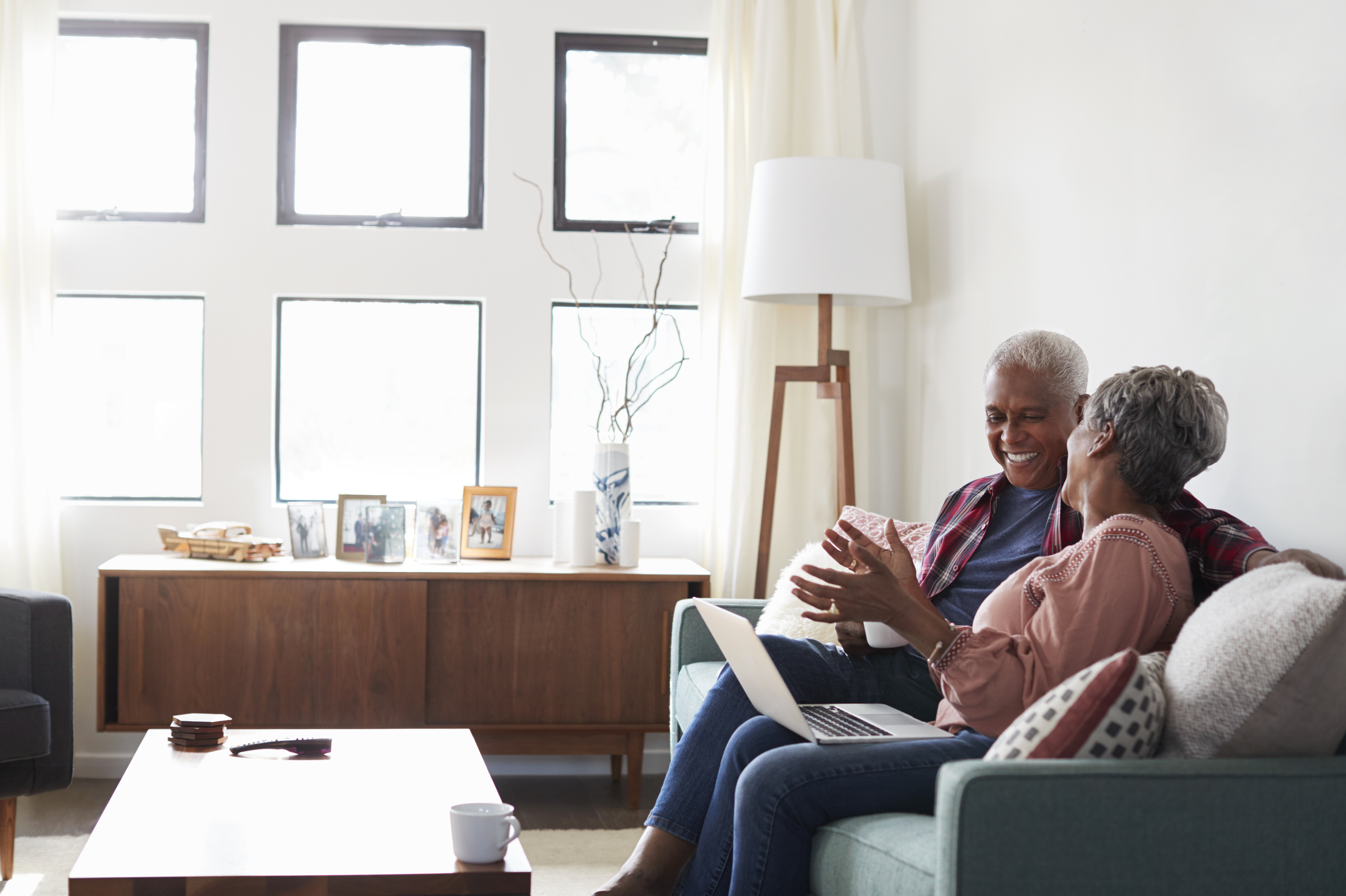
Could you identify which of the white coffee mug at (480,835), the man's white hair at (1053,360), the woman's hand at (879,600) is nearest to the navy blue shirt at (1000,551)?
the man's white hair at (1053,360)

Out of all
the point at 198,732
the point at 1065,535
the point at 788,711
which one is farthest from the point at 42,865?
the point at 1065,535

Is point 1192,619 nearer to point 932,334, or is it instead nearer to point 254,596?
point 932,334

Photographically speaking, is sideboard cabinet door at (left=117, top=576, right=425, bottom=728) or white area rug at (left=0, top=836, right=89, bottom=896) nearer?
white area rug at (left=0, top=836, right=89, bottom=896)

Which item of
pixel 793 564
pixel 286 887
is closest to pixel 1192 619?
pixel 286 887

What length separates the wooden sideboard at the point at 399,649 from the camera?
300 cm

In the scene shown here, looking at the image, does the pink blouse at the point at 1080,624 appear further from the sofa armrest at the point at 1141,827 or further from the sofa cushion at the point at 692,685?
the sofa cushion at the point at 692,685

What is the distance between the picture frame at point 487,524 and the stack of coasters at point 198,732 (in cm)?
131

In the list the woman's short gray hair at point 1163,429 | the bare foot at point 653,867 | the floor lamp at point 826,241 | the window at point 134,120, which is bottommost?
the bare foot at point 653,867

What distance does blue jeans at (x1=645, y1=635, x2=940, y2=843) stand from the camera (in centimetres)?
184

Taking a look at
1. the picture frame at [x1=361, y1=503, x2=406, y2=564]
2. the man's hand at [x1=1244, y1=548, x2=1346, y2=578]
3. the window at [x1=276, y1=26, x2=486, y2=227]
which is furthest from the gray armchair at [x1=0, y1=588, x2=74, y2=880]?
the man's hand at [x1=1244, y1=548, x2=1346, y2=578]

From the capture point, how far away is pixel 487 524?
337 cm

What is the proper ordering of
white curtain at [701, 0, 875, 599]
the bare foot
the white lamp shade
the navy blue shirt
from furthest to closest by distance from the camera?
white curtain at [701, 0, 875, 599] → the white lamp shade → the navy blue shirt → the bare foot

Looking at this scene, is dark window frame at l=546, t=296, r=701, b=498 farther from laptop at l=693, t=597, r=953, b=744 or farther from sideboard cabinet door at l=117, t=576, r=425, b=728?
laptop at l=693, t=597, r=953, b=744

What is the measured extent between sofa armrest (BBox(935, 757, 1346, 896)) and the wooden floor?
6.18ft
